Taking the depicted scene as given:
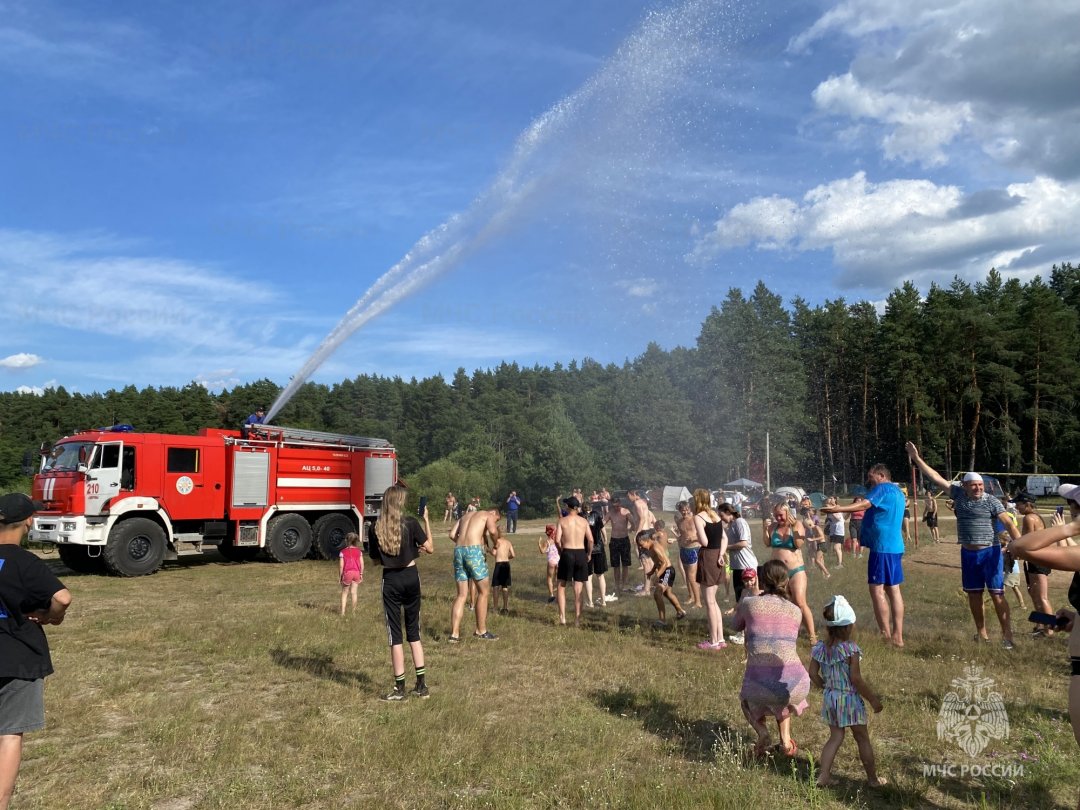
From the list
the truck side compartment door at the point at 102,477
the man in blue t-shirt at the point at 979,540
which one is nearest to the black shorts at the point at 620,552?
the man in blue t-shirt at the point at 979,540

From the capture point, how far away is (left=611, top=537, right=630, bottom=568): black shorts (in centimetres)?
1292

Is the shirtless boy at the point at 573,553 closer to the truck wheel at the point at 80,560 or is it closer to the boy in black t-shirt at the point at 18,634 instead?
the boy in black t-shirt at the point at 18,634

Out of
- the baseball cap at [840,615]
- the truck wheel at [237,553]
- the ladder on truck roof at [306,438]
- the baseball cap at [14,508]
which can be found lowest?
the truck wheel at [237,553]

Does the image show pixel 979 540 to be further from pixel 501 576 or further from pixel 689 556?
pixel 501 576

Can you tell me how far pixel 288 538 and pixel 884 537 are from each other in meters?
14.8

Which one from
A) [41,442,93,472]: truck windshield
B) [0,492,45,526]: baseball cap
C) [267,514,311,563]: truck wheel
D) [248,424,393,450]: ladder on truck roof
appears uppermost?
[248,424,393,450]: ladder on truck roof

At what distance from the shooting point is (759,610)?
529 cm

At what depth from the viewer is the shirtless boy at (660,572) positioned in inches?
397

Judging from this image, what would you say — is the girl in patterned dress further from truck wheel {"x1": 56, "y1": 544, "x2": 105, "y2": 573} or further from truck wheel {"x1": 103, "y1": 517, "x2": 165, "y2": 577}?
truck wheel {"x1": 56, "y1": 544, "x2": 105, "y2": 573}

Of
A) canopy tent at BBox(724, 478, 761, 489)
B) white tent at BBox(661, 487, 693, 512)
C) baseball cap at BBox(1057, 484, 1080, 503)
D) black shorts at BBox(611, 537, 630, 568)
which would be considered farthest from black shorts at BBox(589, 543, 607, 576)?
white tent at BBox(661, 487, 693, 512)

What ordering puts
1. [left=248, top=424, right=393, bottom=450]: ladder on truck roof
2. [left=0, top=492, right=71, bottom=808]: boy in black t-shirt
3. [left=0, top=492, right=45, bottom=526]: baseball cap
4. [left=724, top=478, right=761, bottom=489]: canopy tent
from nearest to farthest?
1. [left=0, top=492, right=71, bottom=808]: boy in black t-shirt
2. [left=0, top=492, right=45, bottom=526]: baseball cap
3. [left=248, top=424, right=393, bottom=450]: ladder on truck roof
4. [left=724, top=478, right=761, bottom=489]: canopy tent

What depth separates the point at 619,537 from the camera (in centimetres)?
1282

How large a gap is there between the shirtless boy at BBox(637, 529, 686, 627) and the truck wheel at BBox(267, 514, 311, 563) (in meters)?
10.8

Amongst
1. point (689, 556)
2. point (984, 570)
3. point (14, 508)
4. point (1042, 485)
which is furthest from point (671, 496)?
point (14, 508)
